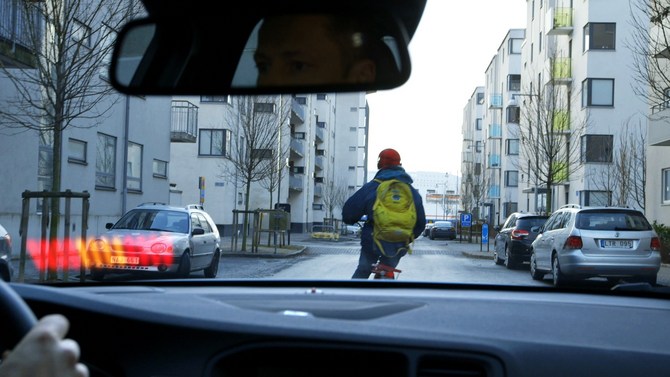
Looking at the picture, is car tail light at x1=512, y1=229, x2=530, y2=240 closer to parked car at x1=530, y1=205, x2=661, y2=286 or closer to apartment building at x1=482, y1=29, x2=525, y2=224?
parked car at x1=530, y1=205, x2=661, y2=286

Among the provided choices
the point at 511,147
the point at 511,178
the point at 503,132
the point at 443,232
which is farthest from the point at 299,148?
the point at 511,178

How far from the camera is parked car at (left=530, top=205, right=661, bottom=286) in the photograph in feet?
50.0

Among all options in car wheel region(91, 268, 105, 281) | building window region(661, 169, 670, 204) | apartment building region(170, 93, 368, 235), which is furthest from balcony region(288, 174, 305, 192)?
car wheel region(91, 268, 105, 281)

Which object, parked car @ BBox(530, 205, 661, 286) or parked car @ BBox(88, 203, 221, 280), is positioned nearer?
parked car @ BBox(88, 203, 221, 280)

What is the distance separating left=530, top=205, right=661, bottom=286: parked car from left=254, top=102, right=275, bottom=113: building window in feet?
Answer: 37.1

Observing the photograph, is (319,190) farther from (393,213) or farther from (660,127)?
(393,213)

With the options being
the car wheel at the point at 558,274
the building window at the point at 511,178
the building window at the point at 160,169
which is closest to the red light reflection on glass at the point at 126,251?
the car wheel at the point at 558,274

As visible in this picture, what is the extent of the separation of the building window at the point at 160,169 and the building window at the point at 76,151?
6400mm

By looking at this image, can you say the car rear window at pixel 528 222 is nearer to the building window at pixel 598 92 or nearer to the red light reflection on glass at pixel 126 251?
the red light reflection on glass at pixel 126 251

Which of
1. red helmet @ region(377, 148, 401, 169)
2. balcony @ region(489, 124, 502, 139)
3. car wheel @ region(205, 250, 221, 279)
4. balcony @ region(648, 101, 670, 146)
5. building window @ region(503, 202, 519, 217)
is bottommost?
car wheel @ region(205, 250, 221, 279)

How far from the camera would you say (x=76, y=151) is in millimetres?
22844

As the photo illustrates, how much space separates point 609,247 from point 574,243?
633mm

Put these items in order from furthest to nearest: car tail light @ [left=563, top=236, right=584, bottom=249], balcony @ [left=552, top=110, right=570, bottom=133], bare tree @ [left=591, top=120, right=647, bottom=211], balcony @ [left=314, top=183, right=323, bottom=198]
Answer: balcony @ [left=314, top=183, right=323, bottom=198], bare tree @ [left=591, top=120, right=647, bottom=211], balcony @ [left=552, top=110, right=570, bottom=133], car tail light @ [left=563, top=236, right=584, bottom=249]

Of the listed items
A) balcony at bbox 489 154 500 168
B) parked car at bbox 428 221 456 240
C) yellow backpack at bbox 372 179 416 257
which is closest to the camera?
yellow backpack at bbox 372 179 416 257
